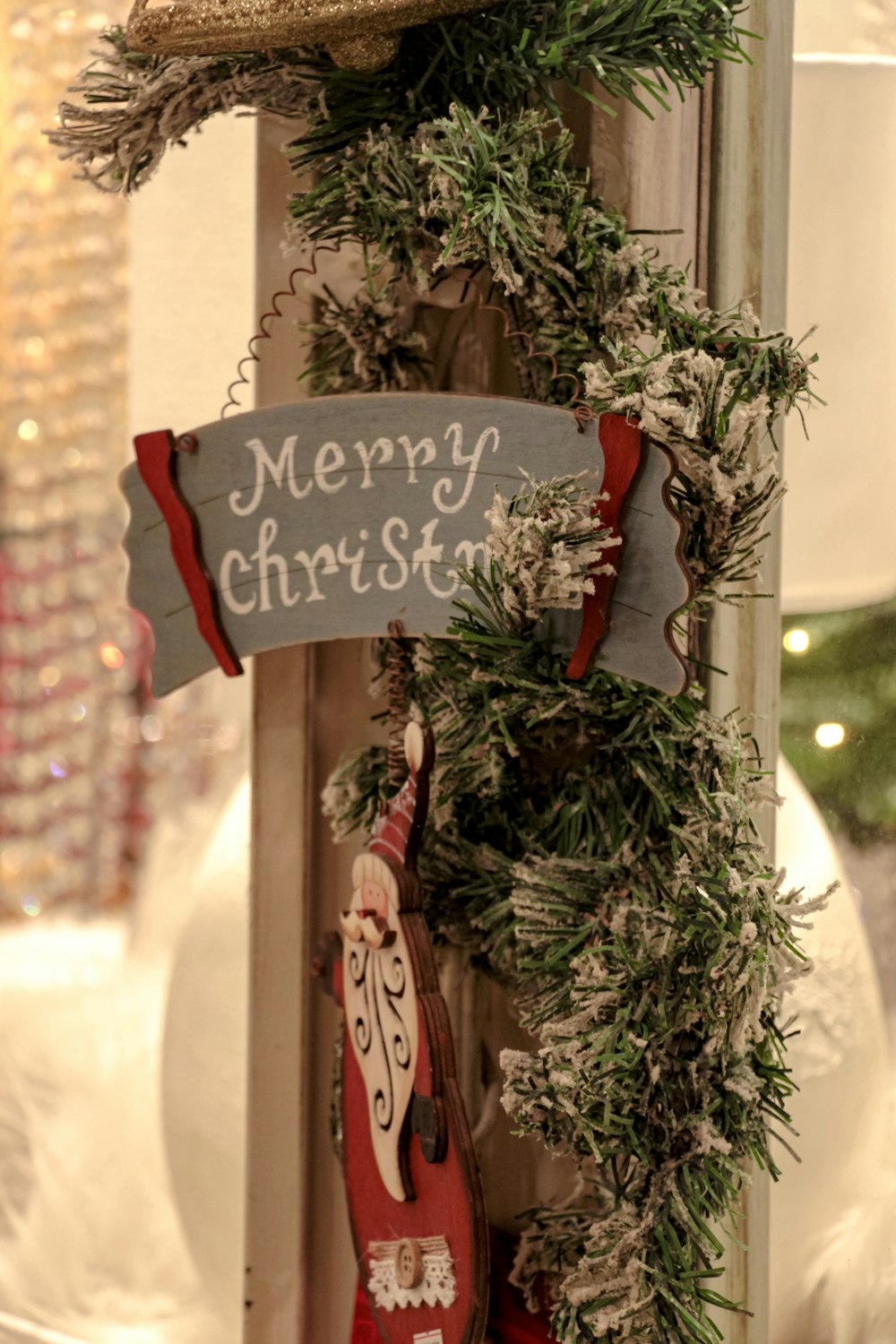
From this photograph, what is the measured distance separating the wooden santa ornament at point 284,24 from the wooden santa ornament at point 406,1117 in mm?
258

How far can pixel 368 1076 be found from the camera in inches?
22.6

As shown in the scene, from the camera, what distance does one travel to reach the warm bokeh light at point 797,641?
610 mm

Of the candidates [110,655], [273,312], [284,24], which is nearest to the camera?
[284,24]

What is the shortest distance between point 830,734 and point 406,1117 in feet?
0.79

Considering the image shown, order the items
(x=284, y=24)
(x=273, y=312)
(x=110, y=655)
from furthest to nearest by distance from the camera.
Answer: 1. (x=110, y=655)
2. (x=273, y=312)
3. (x=284, y=24)

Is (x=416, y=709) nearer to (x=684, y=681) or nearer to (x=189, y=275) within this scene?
(x=684, y=681)

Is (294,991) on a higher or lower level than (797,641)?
lower

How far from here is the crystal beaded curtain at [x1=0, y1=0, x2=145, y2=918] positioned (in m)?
1.02

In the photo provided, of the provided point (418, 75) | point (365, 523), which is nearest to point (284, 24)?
point (418, 75)

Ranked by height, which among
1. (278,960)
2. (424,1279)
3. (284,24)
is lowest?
(424,1279)

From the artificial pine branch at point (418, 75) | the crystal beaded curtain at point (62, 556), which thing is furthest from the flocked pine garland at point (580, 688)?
the crystal beaded curtain at point (62, 556)

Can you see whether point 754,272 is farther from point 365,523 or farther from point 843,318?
point 365,523

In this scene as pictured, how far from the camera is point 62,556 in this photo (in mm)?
1054

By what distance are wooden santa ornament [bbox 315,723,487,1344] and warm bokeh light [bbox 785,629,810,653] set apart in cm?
17
